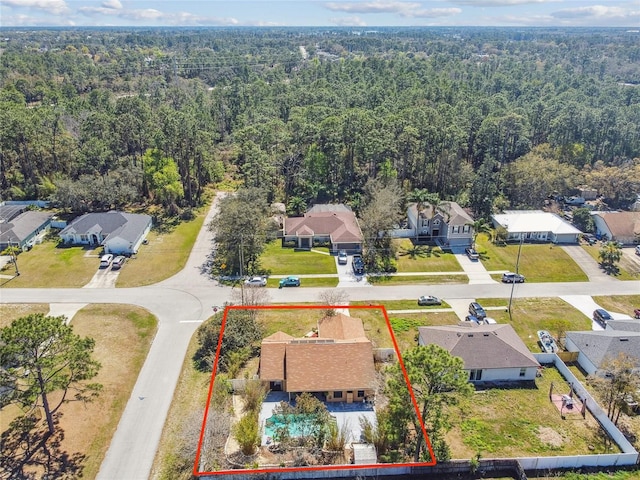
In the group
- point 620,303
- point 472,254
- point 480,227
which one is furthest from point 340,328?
point 620,303

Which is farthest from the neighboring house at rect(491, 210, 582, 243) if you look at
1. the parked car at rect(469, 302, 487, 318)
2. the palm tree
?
the parked car at rect(469, 302, 487, 318)

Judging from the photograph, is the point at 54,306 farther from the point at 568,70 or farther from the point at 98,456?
the point at 568,70

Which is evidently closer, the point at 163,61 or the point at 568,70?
the point at 568,70

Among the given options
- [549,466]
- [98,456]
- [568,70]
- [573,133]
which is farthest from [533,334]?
[568,70]

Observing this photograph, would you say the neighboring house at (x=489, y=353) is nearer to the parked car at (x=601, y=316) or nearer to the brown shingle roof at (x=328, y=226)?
the parked car at (x=601, y=316)

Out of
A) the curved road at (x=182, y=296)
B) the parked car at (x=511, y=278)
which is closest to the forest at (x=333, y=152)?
the parked car at (x=511, y=278)

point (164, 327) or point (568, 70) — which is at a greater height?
point (568, 70)
